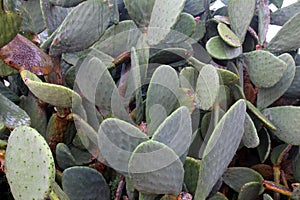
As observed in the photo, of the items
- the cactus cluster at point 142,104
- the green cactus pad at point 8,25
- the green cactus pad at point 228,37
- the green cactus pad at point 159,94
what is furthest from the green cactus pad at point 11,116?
the green cactus pad at point 228,37

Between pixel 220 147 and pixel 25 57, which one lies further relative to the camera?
pixel 25 57

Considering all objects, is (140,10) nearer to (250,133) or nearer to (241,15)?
(241,15)

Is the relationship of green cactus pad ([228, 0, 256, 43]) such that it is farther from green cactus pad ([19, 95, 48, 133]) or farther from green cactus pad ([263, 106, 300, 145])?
green cactus pad ([19, 95, 48, 133])

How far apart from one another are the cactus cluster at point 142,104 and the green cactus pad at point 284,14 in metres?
0.10

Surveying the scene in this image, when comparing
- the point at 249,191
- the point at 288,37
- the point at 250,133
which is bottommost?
the point at 249,191

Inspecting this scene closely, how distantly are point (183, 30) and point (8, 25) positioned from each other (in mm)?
362

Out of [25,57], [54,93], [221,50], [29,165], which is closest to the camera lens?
[29,165]

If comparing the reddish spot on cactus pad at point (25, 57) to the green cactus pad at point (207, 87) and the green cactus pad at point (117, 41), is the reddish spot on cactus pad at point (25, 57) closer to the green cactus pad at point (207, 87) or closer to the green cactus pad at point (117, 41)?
the green cactus pad at point (117, 41)

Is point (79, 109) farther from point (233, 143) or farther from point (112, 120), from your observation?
point (233, 143)

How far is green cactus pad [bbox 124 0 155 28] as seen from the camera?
872 mm

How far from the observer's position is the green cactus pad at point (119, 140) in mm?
609

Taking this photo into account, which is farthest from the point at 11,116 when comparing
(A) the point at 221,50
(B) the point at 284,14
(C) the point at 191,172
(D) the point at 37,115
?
(B) the point at 284,14

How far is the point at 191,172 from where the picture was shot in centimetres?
68

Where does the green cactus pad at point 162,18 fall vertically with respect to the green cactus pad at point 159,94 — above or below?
above
